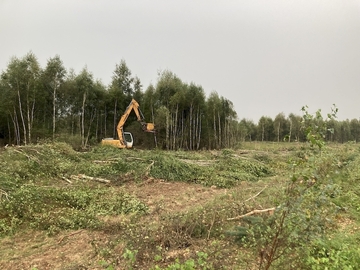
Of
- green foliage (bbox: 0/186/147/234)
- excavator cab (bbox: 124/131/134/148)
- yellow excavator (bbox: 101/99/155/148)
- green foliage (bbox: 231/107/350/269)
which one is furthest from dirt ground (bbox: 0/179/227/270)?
excavator cab (bbox: 124/131/134/148)

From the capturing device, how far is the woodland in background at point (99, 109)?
17.4 m

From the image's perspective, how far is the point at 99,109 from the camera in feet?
72.4

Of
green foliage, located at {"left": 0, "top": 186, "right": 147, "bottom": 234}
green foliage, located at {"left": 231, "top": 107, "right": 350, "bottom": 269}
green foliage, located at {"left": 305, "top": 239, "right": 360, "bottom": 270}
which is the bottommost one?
green foliage, located at {"left": 0, "top": 186, "right": 147, "bottom": 234}

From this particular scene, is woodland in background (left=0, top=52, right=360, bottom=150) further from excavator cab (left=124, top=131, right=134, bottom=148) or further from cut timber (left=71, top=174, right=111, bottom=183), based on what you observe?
cut timber (left=71, top=174, right=111, bottom=183)

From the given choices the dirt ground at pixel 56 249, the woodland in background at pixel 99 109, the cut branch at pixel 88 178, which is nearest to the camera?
the dirt ground at pixel 56 249

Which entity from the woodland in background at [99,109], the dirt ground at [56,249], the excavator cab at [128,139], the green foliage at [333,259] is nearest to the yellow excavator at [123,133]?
the excavator cab at [128,139]

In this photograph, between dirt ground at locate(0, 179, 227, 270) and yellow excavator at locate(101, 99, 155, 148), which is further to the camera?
yellow excavator at locate(101, 99, 155, 148)

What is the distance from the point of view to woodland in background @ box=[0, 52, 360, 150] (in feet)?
57.0

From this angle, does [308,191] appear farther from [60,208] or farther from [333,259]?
[60,208]

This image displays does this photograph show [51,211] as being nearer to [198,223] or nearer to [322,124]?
[198,223]

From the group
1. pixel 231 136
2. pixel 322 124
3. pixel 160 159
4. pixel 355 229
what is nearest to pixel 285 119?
pixel 231 136

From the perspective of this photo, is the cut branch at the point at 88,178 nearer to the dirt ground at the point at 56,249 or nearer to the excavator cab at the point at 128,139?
the dirt ground at the point at 56,249

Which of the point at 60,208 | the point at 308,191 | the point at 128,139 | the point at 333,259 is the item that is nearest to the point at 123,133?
the point at 128,139

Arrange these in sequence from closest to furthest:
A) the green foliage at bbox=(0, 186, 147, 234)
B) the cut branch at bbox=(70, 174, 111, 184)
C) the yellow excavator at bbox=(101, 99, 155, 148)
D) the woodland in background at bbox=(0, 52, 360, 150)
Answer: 1. the green foliage at bbox=(0, 186, 147, 234)
2. the cut branch at bbox=(70, 174, 111, 184)
3. the yellow excavator at bbox=(101, 99, 155, 148)
4. the woodland in background at bbox=(0, 52, 360, 150)
